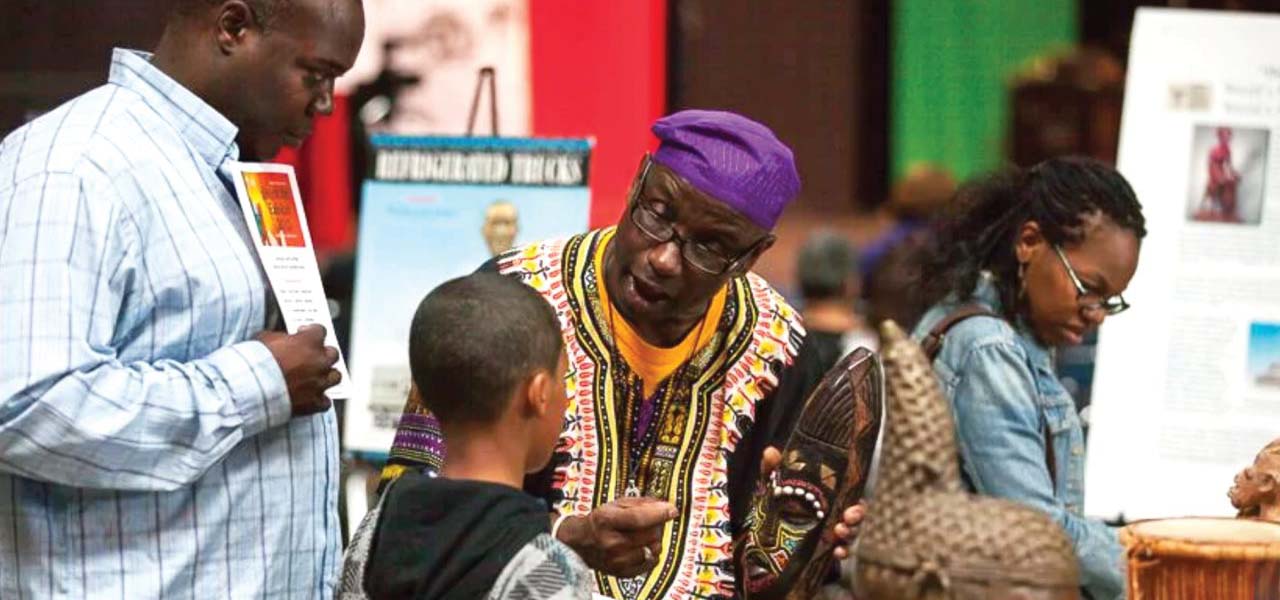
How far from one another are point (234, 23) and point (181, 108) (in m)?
0.15

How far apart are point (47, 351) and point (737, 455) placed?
4.09ft

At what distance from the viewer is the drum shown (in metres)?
2.67

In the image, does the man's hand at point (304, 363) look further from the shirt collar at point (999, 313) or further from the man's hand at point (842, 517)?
the shirt collar at point (999, 313)

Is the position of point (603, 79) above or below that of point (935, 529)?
above

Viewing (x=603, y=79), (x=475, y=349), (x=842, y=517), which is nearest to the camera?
(x=475, y=349)

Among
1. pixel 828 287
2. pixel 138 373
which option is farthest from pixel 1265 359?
pixel 828 287

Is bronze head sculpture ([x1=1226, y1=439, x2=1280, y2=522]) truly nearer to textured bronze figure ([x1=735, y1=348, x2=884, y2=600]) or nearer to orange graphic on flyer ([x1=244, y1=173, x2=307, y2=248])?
textured bronze figure ([x1=735, y1=348, x2=884, y2=600])

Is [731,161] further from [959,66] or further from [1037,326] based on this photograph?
[959,66]

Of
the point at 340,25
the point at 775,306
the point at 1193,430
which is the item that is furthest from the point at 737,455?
the point at 1193,430

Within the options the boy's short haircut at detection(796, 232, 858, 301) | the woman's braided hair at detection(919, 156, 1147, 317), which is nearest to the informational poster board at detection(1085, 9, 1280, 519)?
the woman's braided hair at detection(919, 156, 1147, 317)

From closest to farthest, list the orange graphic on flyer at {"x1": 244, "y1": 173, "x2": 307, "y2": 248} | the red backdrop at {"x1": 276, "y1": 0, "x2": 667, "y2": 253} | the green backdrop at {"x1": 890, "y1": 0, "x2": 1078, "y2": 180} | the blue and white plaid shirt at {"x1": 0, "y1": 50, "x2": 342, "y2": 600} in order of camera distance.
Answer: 1. the blue and white plaid shirt at {"x1": 0, "y1": 50, "x2": 342, "y2": 600}
2. the orange graphic on flyer at {"x1": 244, "y1": 173, "x2": 307, "y2": 248}
3. the red backdrop at {"x1": 276, "y1": 0, "x2": 667, "y2": 253}
4. the green backdrop at {"x1": 890, "y1": 0, "x2": 1078, "y2": 180}

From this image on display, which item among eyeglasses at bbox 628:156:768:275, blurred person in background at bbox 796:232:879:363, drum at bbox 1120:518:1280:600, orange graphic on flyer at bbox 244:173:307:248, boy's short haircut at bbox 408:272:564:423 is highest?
orange graphic on flyer at bbox 244:173:307:248

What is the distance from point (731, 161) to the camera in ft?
10.7

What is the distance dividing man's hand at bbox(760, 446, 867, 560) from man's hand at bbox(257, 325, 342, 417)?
0.74m
